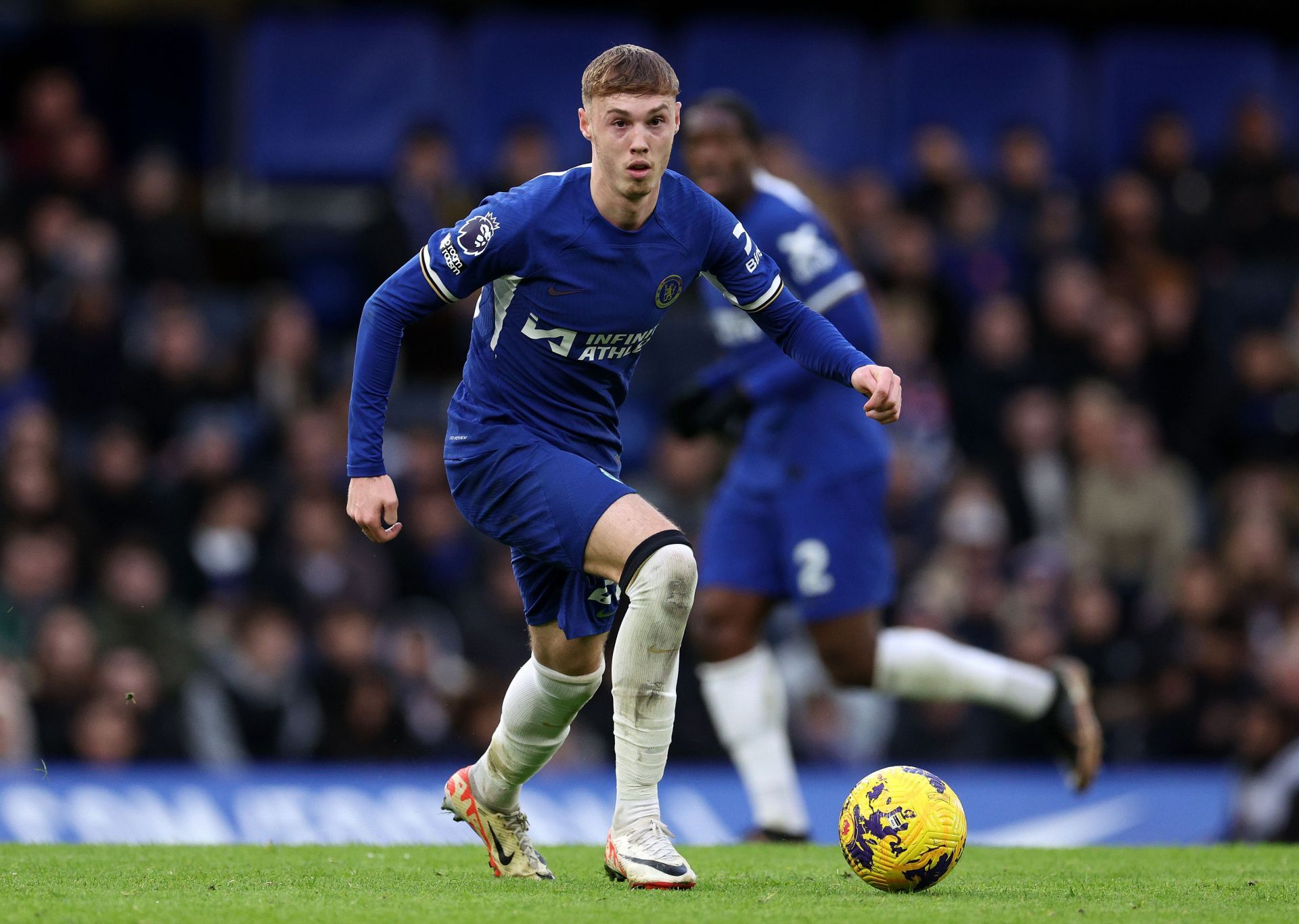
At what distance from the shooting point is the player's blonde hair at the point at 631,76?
207 inches

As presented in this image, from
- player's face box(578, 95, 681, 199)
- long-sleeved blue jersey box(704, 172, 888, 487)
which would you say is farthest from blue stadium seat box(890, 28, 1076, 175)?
player's face box(578, 95, 681, 199)

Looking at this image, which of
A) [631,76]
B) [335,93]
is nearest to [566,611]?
[631,76]

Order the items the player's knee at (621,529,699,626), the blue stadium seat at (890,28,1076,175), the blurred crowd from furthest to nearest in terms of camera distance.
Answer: the blue stadium seat at (890,28,1076,175) < the blurred crowd < the player's knee at (621,529,699,626)

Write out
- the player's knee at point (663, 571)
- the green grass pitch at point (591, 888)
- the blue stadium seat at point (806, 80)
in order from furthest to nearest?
the blue stadium seat at point (806, 80) < the player's knee at point (663, 571) < the green grass pitch at point (591, 888)

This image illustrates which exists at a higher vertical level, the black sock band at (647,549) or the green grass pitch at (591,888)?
the black sock band at (647,549)

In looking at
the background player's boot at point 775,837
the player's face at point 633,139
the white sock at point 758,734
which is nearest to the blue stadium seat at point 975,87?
the white sock at point 758,734

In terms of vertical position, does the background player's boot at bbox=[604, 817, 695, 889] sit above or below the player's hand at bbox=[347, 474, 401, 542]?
below

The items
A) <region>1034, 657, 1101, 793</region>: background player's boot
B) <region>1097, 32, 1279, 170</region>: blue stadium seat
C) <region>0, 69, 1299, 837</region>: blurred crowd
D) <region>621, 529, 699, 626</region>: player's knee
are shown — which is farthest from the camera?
<region>1097, 32, 1279, 170</region>: blue stadium seat

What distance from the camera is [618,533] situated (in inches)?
204

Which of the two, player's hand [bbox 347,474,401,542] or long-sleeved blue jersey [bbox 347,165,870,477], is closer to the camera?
player's hand [bbox 347,474,401,542]

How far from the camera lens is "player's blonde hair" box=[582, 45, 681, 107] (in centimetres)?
526

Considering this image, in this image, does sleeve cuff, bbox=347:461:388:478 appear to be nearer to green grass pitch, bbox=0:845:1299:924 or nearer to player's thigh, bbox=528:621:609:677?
player's thigh, bbox=528:621:609:677

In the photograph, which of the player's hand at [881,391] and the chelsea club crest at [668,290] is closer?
the player's hand at [881,391]

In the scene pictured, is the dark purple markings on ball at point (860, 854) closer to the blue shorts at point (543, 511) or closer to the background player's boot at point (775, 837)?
the blue shorts at point (543, 511)
